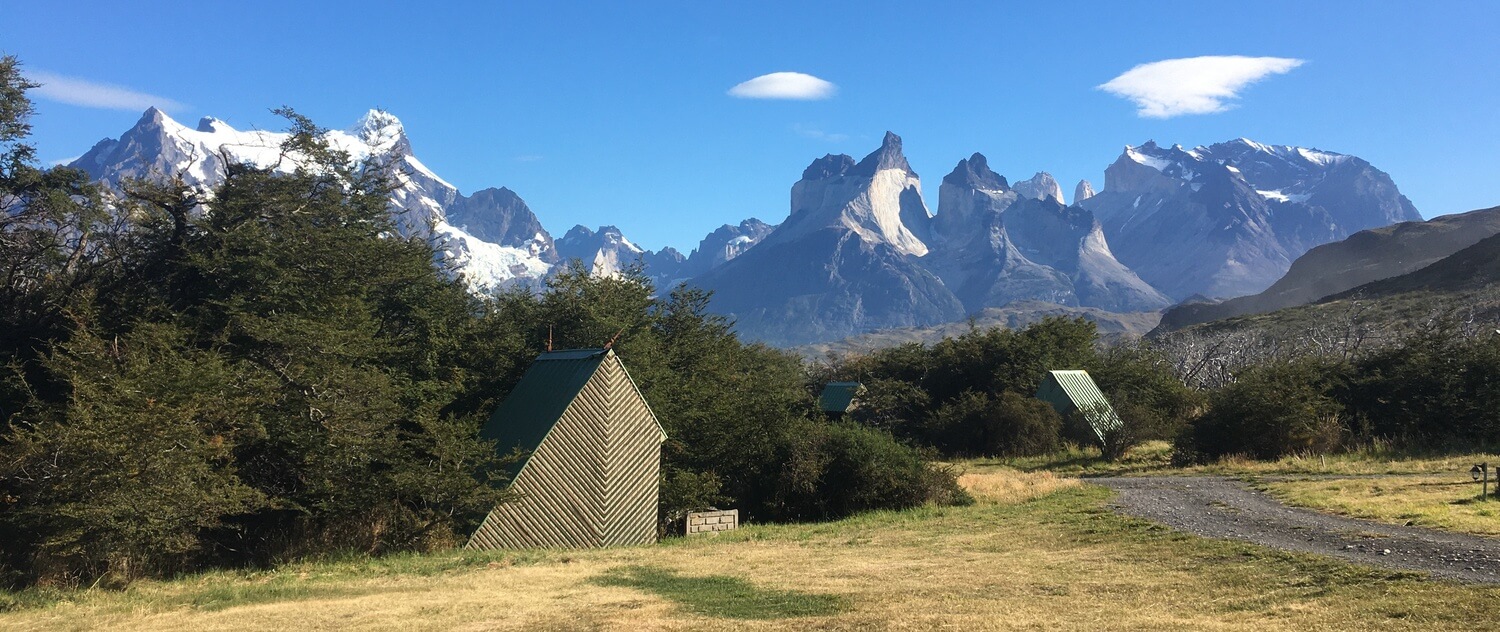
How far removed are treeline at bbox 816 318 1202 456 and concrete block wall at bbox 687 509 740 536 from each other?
16673mm

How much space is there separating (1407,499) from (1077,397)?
23857 mm

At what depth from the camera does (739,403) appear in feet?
86.8

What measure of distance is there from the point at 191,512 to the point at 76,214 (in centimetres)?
1217

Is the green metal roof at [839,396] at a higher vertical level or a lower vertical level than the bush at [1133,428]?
higher

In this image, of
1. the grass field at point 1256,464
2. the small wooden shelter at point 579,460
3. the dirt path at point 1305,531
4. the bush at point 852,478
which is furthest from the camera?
the grass field at point 1256,464

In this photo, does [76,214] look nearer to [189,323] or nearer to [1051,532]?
[189,323]

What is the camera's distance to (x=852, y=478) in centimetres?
2527

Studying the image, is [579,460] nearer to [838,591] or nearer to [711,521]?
[711,521]

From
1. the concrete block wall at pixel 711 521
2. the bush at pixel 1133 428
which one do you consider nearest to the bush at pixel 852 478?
the concrete block wall at pixel 711 521

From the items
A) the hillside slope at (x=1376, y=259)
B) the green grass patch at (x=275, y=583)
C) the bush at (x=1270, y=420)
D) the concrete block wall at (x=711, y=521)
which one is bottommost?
the concrete block wall at (x=711, y=521)

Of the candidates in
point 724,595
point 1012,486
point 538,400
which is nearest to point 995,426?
point 1012,486

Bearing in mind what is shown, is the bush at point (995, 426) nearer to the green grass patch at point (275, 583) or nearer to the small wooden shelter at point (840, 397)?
the small wooden shelter at point (840, 397)

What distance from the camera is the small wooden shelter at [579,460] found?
1966cm

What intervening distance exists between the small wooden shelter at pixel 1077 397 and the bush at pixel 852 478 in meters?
16.0
